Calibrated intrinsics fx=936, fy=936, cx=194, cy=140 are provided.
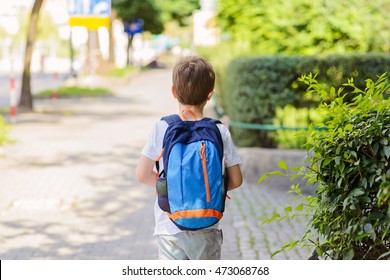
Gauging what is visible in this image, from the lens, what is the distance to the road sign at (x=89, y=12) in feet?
94.3

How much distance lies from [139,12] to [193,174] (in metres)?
55.6

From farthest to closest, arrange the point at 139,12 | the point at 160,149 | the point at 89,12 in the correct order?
the point at 139,12 < the point at 89,12 < the point at 160,149

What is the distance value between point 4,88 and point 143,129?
19431 millimetres

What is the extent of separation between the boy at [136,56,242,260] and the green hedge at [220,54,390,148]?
687cm

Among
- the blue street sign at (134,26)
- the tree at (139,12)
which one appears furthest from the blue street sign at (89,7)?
the blue street sign at (134,26)

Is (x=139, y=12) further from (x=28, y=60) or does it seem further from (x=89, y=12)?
(x=28, y=60)

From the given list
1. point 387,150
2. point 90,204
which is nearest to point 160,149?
point 387,150

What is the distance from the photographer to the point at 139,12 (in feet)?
193

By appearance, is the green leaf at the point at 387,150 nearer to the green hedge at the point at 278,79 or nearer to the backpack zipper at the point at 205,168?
the backpack zipper at the point at 205,168

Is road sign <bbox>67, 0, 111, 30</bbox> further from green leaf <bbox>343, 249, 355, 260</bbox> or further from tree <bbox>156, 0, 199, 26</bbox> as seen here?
tree <bbox>156, 0, 199, 26</bbox>

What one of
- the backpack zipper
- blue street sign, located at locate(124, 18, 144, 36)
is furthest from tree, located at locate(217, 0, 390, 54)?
blue street sign, located at locate(124, 18, 144, 36)

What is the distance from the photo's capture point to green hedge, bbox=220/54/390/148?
430 inches

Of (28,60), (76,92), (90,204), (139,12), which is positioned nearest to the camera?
(90,204)

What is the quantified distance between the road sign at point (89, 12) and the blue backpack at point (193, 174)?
2526cm
